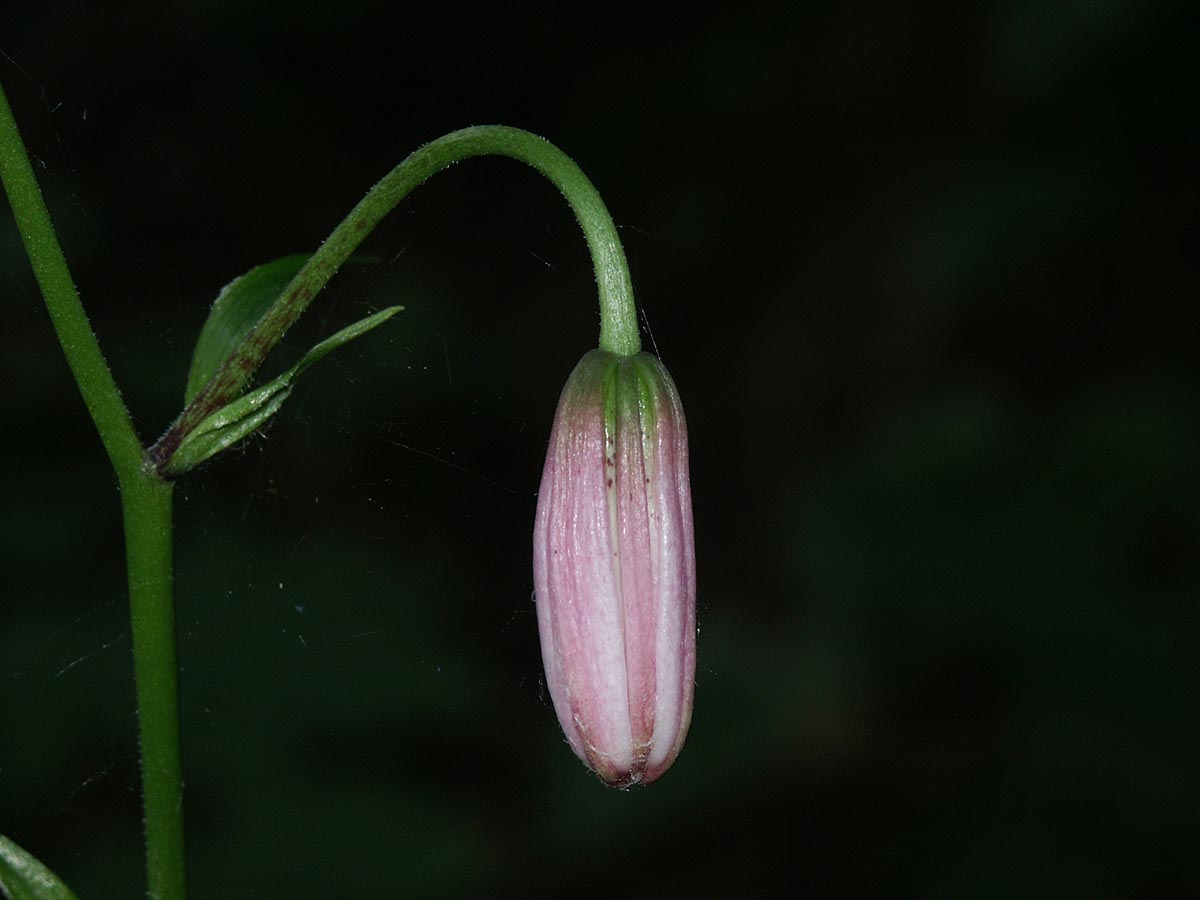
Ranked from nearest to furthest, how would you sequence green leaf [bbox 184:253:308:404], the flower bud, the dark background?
the flower bud → green leaf [bbox 184:253:308:404] → the dark background

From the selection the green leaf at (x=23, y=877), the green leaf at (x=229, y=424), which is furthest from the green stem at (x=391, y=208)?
the green leaf at (x=23, y=877)

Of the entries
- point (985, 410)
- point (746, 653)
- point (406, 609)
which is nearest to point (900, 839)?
point (746, 653)

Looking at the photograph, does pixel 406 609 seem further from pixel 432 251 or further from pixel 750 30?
pixel 750 30

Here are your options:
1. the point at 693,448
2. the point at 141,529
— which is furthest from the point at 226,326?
the point at 693,448

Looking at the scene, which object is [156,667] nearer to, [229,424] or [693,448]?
[229,424]

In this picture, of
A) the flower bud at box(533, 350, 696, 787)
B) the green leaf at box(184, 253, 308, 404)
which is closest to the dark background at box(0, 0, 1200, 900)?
the green leaf at box(184, 253, 308, 404)

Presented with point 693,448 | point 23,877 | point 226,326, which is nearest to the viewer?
point 23,877

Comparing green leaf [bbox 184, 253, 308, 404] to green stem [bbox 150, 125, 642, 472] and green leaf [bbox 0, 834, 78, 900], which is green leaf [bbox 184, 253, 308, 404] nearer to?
green stem [bbox 150, 125, 642, 472]
